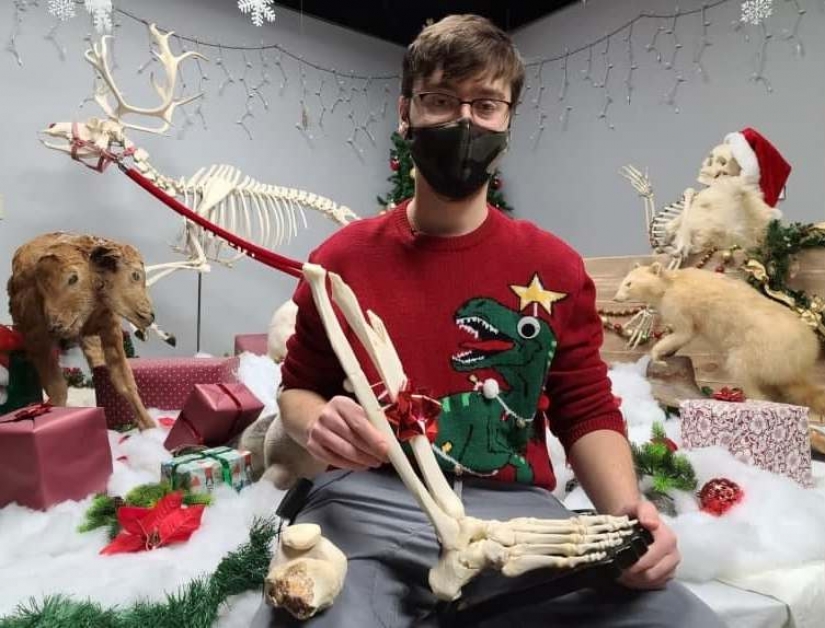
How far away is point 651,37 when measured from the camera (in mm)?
3297

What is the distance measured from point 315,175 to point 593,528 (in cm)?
344

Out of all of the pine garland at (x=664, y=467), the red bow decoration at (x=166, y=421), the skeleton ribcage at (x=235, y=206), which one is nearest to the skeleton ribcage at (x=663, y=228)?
the pine garland at (x=664, y=467)

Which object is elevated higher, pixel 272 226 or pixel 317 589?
pixel 317 589

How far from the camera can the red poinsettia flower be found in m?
1.02

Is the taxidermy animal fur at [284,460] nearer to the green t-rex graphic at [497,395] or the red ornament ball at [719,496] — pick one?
the green t-rex graphic at [497,395]

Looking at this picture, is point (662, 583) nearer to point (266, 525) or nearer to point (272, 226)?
point (266, 525)

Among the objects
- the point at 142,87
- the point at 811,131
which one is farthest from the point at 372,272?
the point at 142,87

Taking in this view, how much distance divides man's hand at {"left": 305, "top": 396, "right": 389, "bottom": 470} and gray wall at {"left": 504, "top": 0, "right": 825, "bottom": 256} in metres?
2.68

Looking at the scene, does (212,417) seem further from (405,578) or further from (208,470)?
(405,578)

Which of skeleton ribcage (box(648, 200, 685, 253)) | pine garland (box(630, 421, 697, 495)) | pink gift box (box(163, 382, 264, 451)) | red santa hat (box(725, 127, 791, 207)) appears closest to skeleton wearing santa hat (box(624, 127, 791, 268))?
red santa hat (box(725, 127, 791, 207))

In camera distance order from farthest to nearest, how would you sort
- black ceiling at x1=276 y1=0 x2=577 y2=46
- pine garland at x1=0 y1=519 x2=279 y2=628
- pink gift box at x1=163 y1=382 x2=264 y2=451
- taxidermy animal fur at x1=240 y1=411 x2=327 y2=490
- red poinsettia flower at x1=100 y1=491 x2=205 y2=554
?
black ceiling at x1=276 y1=0 x2=577 y2=46, pink gift box at x1=163 y1=382 x2=264 y2=451, taxidermy animal fur at x1=240 y1=411 x2=327 y2=490, red poinsettia flower at x1=100 y1=491 x2=205 y2=554, pine garland at x1=0 y1=519 x2=279 y2=628

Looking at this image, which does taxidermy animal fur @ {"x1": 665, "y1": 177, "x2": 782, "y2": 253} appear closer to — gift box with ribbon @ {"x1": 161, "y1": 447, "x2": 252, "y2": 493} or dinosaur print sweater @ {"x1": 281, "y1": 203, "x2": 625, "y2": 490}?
dinosaur print sweater @ {"x1": 281, "y1": 203, "x2": 625, "y2": 490}

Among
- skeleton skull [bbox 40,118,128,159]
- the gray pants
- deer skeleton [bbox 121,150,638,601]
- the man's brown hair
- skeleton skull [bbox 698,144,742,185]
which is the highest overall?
the man's brown hair

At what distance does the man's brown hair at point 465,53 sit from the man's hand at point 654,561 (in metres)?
0.53
